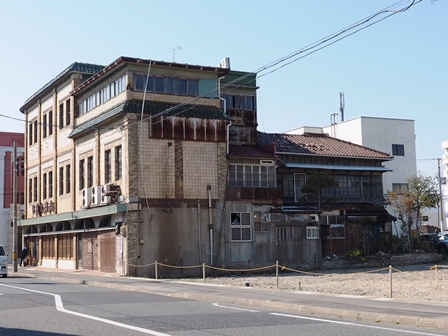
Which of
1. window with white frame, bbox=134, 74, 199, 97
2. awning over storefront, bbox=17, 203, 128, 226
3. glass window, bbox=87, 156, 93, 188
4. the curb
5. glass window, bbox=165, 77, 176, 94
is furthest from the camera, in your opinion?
glass window, bbox=87, 156, 93, 188

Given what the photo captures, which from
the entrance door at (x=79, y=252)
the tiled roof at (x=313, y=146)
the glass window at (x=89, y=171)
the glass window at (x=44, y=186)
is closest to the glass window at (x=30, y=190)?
the glass window at (x=44, y=186)

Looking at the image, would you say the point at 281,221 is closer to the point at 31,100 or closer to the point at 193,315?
the point at 193,315

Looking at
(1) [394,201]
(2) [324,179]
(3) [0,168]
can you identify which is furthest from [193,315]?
(3) [0,168]

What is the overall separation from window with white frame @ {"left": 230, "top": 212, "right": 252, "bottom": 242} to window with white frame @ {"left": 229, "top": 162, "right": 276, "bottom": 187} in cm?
177

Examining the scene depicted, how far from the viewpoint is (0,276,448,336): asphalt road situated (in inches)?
465

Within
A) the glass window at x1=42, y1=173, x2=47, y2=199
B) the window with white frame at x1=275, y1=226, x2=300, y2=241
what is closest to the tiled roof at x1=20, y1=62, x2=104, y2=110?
the glass window at x1=42, y1=173, x2=47, y2=199

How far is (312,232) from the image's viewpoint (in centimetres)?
3662

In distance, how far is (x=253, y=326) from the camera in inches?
497

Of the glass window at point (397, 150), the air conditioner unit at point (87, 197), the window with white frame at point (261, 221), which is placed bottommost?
the window with white frame at point (261, 221)

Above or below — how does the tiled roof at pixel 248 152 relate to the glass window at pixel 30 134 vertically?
below

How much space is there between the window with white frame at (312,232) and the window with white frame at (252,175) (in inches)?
133

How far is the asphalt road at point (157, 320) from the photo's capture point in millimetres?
11812

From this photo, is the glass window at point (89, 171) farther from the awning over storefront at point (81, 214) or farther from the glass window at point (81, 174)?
the awning over storefront at point (81, 214)

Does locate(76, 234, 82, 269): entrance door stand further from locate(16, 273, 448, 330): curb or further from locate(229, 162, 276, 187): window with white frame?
locate(16, 273, 448, 330): curb
